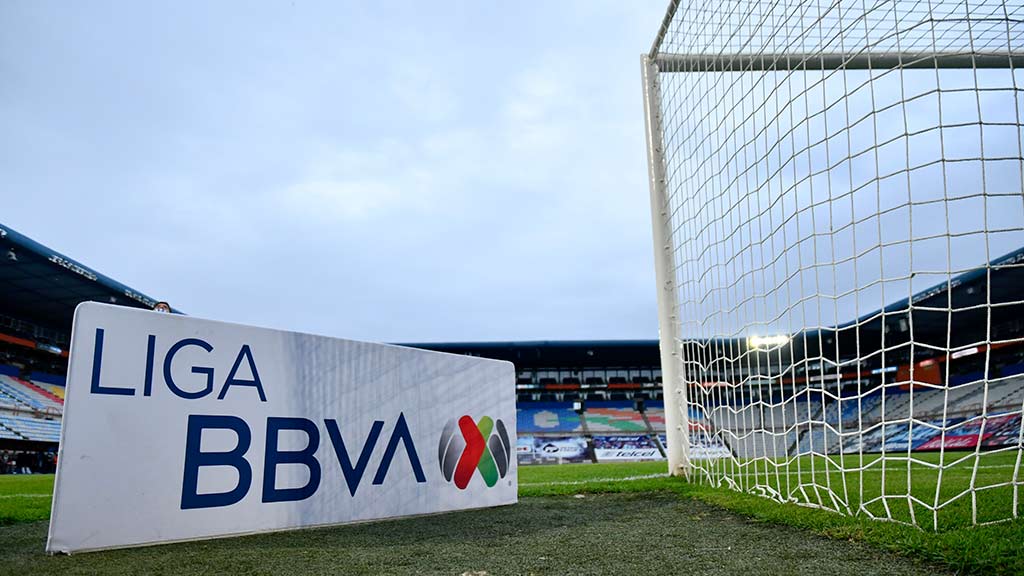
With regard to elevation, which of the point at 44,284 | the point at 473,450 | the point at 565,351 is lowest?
the point at 473,450

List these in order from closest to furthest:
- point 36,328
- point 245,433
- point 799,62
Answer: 1. point 245,433
2. point 799,62
3. point 36,328

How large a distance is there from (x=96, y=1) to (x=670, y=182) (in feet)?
33.3

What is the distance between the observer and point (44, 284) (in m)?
22.0

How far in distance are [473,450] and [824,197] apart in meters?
3.08

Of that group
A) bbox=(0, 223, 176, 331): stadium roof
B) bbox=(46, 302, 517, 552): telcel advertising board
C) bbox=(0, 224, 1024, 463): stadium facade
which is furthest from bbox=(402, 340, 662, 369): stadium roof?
bbox=(46, 302, 517, 552): telcel advertising board

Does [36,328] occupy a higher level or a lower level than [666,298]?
higher

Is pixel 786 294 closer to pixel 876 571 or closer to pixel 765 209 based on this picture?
pixel 765 209

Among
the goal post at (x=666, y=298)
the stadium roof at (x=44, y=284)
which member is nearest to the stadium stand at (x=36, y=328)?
the stadium roof at (x=44, y=284)

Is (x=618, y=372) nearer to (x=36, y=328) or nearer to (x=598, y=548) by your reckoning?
(x=36, y=328)

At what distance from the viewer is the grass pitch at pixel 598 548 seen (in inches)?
87.7

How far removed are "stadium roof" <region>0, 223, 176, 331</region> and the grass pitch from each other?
61.4 feet

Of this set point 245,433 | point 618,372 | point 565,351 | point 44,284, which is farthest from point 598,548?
point 618,372

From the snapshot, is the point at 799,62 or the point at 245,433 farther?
the point at 799,62

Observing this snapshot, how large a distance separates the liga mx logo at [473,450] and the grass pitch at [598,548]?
64 cm
